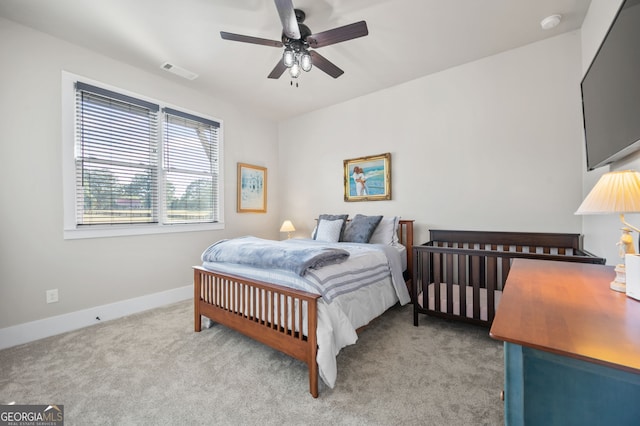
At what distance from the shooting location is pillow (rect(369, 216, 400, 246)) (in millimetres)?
3254

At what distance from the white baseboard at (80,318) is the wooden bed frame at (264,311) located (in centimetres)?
102

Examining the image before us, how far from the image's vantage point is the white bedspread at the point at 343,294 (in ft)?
5.41

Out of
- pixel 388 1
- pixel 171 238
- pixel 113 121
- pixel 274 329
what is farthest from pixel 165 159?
pixel 388 1

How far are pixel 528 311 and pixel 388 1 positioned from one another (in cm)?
238

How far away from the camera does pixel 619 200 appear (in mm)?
1086

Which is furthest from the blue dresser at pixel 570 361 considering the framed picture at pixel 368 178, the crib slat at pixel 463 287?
the framed picture at pixel 368 178

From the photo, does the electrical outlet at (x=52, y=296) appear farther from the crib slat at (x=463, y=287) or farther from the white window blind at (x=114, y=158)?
the crib slat at (x=463, y=287)

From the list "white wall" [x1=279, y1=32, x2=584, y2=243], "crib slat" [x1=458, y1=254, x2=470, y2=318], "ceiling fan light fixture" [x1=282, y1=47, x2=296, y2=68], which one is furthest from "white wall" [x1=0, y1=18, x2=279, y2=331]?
"crib slat" [x1=458, y1=254, x2=470, y2=318]

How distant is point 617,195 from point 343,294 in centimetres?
150

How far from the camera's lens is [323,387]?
5.57 feet

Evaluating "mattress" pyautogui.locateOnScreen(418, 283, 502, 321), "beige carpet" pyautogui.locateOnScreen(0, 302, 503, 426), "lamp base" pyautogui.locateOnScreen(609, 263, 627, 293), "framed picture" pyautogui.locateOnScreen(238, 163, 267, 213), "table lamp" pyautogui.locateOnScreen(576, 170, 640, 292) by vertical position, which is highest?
"framed picture" pyautogui.locateOnScreen(238, 163, 267, 213)

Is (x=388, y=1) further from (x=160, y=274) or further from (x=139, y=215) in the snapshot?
(x=160, y=274)

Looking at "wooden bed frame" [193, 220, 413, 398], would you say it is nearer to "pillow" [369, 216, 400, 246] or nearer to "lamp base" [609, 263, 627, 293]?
"lamp base" [609, 263, 627, 293]

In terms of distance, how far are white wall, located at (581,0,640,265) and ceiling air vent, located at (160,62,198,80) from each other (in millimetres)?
3712
